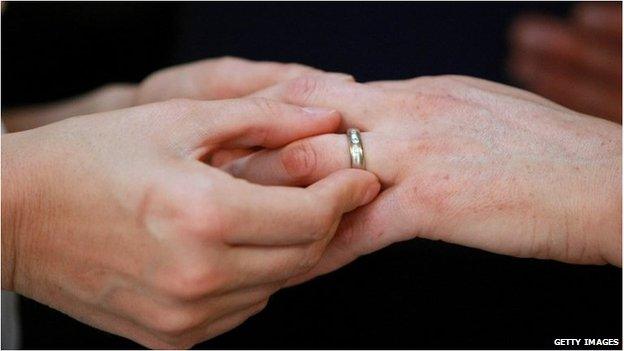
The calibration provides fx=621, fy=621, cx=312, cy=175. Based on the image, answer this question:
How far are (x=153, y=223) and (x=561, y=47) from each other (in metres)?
1.60

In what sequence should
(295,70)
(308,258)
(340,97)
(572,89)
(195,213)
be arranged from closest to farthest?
(195,213) → (308,258) → (340,97) → (295,70) → (572,89)

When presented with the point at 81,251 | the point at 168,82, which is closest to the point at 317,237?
the point at 81,251

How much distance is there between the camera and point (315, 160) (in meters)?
1.12

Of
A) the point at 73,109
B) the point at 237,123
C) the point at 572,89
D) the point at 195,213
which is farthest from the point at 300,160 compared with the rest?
the point at 572,89

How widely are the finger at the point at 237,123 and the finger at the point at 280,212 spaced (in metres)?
0.15

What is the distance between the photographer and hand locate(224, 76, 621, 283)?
1.08 metres

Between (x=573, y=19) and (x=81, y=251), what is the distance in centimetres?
185

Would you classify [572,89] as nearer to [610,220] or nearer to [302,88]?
[610,220]

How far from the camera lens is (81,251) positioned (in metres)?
0.94

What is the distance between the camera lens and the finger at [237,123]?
1.01m

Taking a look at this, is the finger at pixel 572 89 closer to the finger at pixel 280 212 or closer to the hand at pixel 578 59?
the hand at pixel 578 59

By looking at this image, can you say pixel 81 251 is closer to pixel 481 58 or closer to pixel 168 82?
pixel 168 82

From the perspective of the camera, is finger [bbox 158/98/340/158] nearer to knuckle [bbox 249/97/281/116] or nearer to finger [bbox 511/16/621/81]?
knuckle [bbox 249/97/281/116]

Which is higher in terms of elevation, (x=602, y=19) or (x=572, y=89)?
(x=602, y=19)
